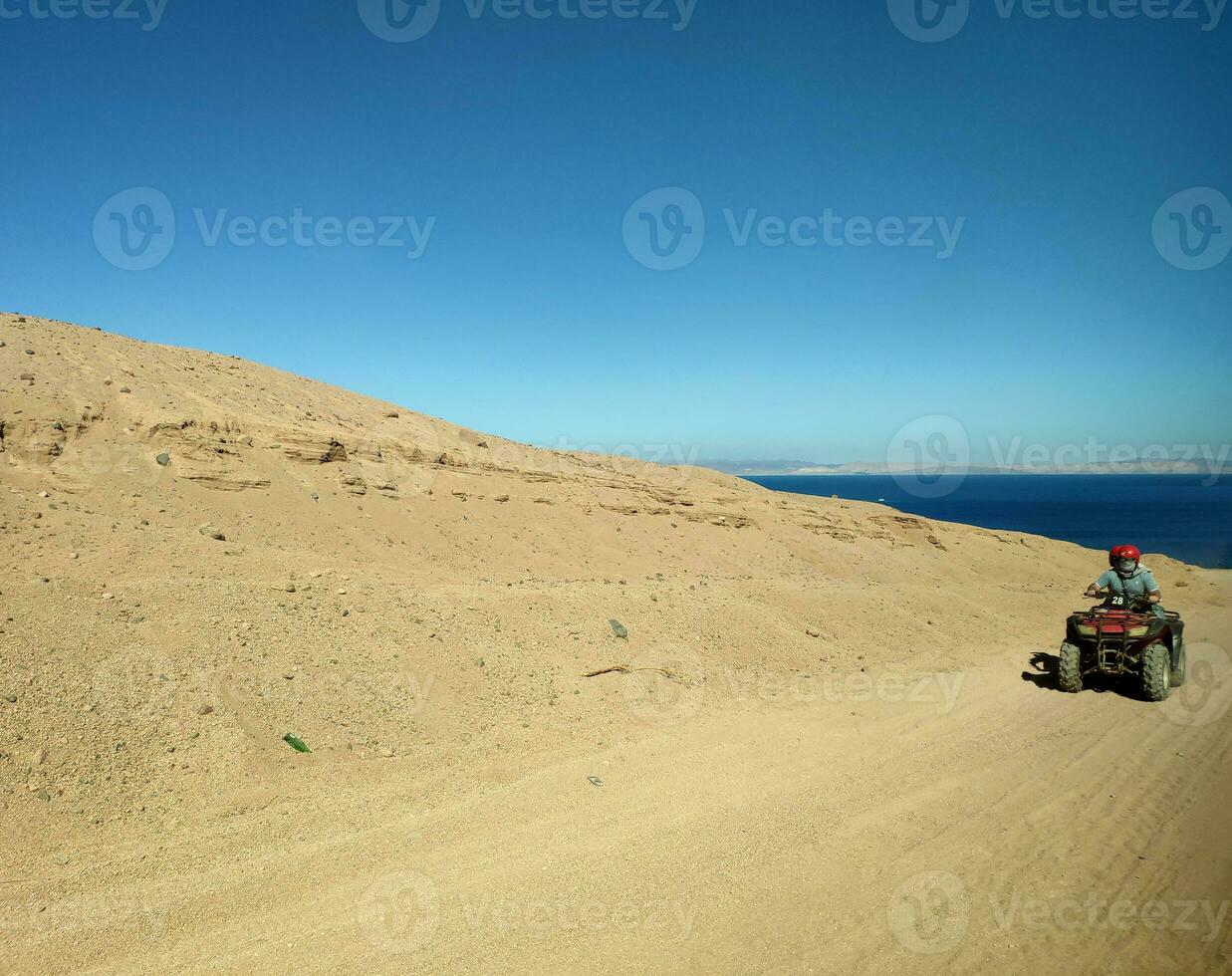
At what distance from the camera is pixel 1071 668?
11172 millimetres

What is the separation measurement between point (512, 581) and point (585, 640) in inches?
116

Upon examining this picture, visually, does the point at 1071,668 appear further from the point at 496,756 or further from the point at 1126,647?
the point at 496,756

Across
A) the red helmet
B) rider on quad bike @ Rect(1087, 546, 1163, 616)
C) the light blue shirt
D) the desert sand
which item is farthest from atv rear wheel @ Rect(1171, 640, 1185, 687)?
the red helmet

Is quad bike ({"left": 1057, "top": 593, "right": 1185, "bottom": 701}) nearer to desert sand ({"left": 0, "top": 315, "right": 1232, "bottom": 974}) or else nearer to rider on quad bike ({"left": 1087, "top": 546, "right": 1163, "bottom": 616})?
rider on quad bike ({"left": 1087, "top": 546, "right": 1163, "bottom": 616})

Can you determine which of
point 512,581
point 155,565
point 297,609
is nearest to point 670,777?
point 297,609

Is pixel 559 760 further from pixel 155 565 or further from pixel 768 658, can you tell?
pixel 155 565

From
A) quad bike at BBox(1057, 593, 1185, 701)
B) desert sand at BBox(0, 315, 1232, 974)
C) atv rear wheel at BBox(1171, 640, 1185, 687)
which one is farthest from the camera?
atv rear wheel at BBox(1171, 640, 1185, 687)

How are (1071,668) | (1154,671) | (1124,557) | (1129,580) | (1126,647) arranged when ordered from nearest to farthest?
(1154,671)
(1126,647)
(1071,668)
(1124,557)
(1129,580)

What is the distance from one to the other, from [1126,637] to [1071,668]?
946 millimetres

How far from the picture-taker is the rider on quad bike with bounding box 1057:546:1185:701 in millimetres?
10766

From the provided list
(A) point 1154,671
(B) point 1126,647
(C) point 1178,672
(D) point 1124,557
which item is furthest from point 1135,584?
(C) point 1178,672

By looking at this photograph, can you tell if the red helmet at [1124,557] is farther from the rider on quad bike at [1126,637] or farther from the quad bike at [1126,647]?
the quad bike at [1126,647]

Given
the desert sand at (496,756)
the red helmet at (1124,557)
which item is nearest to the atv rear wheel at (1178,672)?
the desert sand at (496,756)

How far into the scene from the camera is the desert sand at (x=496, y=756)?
198 inches
